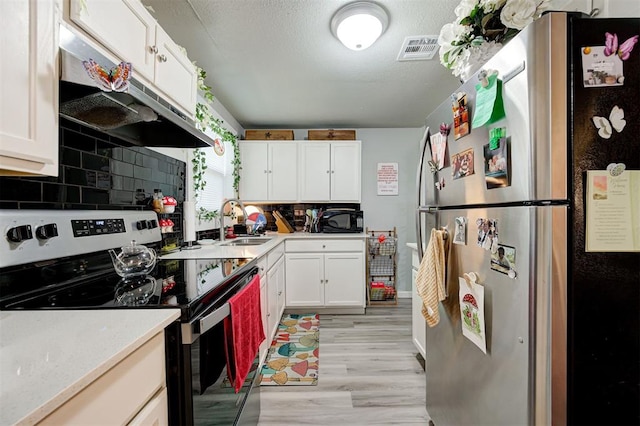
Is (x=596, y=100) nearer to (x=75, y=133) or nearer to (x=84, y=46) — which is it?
(x=84, y=46)

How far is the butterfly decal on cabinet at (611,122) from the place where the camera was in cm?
82

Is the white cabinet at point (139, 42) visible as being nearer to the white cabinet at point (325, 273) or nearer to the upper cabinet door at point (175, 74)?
the upper cabinet door at point (175, 74)

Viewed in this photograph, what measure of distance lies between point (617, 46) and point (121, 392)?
1.50m

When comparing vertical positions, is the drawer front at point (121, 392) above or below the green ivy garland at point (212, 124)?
below

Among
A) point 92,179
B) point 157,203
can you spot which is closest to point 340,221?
point 157,203

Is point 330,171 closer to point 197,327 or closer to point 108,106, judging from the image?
point 108,106

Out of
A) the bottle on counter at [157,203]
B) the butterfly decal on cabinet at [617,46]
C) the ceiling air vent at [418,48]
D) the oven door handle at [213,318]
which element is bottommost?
the oven door handle at [213,318]

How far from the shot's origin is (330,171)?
3.72 metres

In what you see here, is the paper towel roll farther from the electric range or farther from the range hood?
the electric range

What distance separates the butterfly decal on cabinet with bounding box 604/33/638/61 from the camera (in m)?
0.82

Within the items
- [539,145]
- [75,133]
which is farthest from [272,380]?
[539,145]

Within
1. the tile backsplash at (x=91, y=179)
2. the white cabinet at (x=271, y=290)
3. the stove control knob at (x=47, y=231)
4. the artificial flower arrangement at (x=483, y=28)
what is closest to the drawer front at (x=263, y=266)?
the white cabinet at (x=271, y=290)

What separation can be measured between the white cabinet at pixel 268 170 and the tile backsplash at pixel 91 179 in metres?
1.84

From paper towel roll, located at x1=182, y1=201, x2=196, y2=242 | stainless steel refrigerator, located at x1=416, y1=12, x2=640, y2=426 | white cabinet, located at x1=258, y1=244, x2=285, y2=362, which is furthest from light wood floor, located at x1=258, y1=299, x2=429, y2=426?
paper towel roll, located at x1=182, y1=201, x2=196, y2=242
